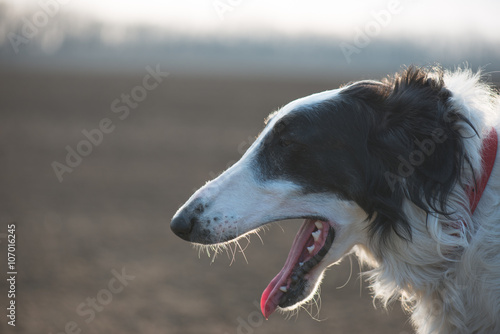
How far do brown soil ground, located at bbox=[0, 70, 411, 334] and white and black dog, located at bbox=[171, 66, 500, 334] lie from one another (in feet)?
9.99

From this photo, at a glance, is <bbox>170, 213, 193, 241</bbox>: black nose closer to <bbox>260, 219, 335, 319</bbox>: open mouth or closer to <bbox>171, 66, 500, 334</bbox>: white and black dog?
<bbox>171, 66, 500, 334</bbox>: white and black dog

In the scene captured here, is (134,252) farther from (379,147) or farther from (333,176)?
(379,147)

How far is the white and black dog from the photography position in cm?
319

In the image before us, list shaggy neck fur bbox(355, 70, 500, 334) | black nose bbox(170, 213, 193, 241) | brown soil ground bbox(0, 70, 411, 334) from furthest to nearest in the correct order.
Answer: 1. brown soil ground bbox(0, 70, 411, 334)
2. black nose bbox(170, 213, 193, 241)
3. shaggy neck fur bbox(355, 70, 500, 334)

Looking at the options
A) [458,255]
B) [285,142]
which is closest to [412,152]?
[458,255]

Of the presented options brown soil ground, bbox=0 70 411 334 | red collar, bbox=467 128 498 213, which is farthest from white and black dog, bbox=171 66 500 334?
brown soil ground, bbox=0 70 411 334

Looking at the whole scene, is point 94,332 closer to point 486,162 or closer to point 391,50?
point 486,162

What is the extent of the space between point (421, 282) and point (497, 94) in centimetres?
142

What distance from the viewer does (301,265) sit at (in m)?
3.60

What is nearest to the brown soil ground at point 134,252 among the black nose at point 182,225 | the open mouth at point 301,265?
the open mouth at point 301,265

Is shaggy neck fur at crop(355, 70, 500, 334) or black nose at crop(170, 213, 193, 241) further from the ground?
Result: black nose at crop(170, 213, 193, 241)

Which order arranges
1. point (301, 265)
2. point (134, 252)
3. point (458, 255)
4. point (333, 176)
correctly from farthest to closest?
1. point (134, 252)
2. point (301, 265)
3. point (333, 176)
4. point (458, 255)

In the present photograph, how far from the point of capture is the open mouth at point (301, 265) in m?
3.56

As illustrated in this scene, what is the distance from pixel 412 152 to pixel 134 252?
21.3 ft
